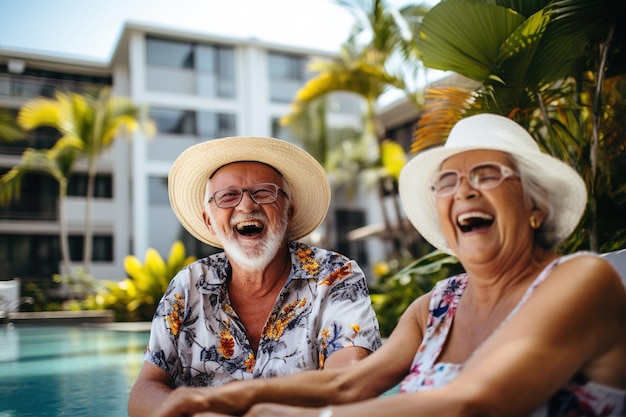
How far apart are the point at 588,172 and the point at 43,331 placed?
1257cm

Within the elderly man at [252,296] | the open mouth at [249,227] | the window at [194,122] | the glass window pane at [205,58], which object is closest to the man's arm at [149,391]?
the elderly man at [252,296]

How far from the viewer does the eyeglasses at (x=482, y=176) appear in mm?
1760

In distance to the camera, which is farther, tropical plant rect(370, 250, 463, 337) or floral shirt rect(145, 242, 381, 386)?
tropical plant rect(370, 250, 463, 337)

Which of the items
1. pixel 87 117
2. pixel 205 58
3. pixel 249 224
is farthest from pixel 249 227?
pixel 205 58

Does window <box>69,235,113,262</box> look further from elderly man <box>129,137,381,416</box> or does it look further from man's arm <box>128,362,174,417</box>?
man's arm <box>128,362,174,417</box>

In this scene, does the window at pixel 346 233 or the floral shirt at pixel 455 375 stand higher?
the window at pixel 346 233

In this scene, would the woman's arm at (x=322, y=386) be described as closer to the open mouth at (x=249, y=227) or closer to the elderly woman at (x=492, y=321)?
the elderly woman at (x=492, y=321)

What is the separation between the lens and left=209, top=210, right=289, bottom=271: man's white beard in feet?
8.70

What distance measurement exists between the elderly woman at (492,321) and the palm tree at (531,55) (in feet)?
7.44

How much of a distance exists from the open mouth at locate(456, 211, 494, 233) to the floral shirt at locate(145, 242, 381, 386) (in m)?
0.77

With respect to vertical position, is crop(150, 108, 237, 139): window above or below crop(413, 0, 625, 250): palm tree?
above

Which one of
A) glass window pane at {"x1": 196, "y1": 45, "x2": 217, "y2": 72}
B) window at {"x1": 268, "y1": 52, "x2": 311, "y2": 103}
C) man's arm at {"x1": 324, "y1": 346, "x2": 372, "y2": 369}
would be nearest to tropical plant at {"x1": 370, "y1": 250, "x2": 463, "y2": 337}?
man's arm at {"x1": 324, "y1": 346, "x2": 372, "y2": 369}

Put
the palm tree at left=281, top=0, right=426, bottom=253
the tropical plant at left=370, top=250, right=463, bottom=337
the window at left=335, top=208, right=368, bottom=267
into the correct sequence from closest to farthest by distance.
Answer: the tropical plant at left=370, top=250, right=463, bottom=337 → the palm tree at left=281, top=0, right=426, bottom=253 → the window at left=335, top=208, right=368, bottom=267

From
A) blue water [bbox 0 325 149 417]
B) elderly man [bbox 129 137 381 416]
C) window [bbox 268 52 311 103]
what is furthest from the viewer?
window [bbox 268 52 311 103]
